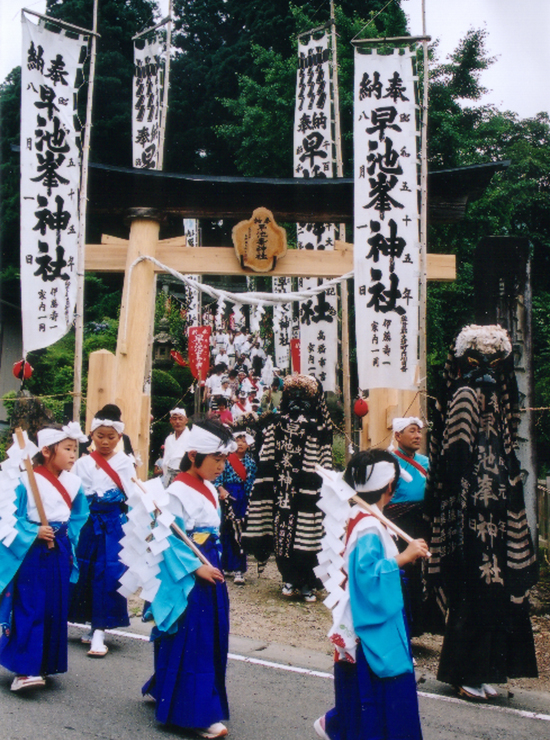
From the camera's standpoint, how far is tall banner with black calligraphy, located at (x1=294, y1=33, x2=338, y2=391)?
11.4 metres

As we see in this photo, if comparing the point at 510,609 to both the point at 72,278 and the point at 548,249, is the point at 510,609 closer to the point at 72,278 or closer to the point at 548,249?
the point at 72,278

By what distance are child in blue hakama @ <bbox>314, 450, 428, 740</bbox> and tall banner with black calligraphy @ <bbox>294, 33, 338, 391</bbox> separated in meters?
7.72

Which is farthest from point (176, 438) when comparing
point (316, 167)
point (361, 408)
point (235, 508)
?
point (316, 167)

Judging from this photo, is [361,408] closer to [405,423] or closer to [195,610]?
[405,423]

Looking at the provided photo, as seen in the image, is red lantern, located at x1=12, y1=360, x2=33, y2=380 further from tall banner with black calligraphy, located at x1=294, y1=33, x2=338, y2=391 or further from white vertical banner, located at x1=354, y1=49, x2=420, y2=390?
white vertical banner, located at x1=354, y1=49, x2=420, y2=390

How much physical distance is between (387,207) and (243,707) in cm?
599

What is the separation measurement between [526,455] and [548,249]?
52.4ft

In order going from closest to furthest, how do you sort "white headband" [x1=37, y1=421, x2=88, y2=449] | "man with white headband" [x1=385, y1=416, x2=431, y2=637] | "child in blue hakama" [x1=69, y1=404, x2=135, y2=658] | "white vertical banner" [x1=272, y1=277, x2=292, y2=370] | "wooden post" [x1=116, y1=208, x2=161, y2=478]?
"white headband" [x1=37, y1=421, x2=88, y2=449]
"man with white headband" [x1=385, y1=416, x2=431, y2=637]
"child in blue hakama" [x1=69, y1=404, x2=135, y2=658]
"wooden post" [x1=116, y1=208, x2=161, y2=478]
"white vertical banner" [x1=272, y1=277, x2=292, y2=370]

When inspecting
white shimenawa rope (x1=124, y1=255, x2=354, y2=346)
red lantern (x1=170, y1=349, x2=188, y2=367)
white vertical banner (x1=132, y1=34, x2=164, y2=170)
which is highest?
white vertical banner (x1=132, y1=34, x2=164, y2=170)

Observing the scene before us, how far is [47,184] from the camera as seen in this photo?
955 cm

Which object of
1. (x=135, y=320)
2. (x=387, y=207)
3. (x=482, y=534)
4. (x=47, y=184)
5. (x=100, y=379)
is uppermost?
Result: (x=47, y=184)

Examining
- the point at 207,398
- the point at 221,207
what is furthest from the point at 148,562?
the point at 207,398

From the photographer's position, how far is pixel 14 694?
4852 mm

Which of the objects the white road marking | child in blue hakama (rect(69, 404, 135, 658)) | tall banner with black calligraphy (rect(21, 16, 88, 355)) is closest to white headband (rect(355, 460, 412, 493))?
the white road marking
